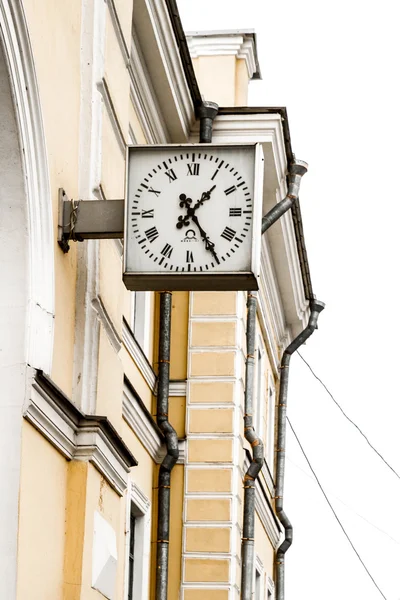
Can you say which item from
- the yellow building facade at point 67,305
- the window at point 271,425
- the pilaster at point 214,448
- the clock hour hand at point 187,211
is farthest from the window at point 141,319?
the clock hour hand at point 187,211

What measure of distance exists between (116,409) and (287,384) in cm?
1130

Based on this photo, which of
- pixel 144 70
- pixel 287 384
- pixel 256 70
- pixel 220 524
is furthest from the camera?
pixel 287 384

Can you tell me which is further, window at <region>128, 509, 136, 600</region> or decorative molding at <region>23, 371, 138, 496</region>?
window at <region>128, 509, 136, 600</region>

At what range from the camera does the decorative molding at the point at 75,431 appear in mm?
6637

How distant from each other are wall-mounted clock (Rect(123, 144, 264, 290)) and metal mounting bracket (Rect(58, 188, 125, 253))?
115 mm

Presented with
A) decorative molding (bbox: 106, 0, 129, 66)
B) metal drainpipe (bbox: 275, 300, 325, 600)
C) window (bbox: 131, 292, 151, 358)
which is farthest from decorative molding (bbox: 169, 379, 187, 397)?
decorative molding (bbox: 106, 0, 129, 66)

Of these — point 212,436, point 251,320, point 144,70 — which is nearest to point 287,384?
point 251,320

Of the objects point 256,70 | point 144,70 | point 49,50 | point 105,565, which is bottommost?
point 105,565

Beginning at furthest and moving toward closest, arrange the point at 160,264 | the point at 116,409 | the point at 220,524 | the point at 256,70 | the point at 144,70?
the point at 256,70, the point at 220,524, the point at 144,70, the point at 116,409, the point at 160,264

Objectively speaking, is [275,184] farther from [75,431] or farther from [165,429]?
[75,431]

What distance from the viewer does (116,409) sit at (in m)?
7.96

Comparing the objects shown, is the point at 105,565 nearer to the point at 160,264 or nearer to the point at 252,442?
the point at 160,264

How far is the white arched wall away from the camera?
21.2 ft

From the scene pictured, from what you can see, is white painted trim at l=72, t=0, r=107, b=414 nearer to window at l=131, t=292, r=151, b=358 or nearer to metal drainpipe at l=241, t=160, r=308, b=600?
window at l=131, t=292, r=151, b=358
